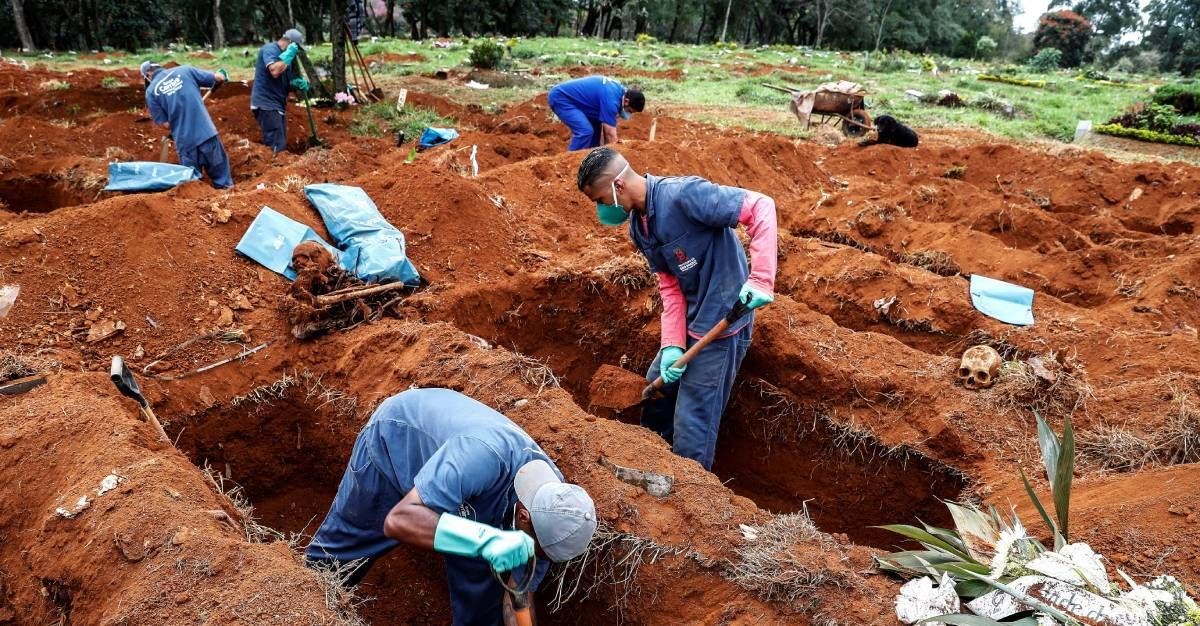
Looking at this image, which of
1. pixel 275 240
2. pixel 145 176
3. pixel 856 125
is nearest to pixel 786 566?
pixel 275 240

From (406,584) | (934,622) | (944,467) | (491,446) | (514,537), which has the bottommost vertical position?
(406,584)

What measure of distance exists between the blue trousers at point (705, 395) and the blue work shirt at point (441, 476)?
1.31 metres

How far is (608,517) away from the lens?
3.21 metres

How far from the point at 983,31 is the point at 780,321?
145ft

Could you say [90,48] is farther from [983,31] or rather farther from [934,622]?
[983,31]

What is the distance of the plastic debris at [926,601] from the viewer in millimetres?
2643

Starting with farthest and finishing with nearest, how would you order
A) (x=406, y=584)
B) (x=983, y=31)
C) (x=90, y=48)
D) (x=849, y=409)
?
(x=983, y=31), (x=90, y=48), (x=849, y=409), (x=406, y=584)

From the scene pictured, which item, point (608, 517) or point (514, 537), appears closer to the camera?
point (514, 537)

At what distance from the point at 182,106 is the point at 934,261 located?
23.9 feet

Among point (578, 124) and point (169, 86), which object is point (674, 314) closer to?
point (578, 124)

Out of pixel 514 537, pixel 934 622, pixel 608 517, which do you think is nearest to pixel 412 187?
pixel 608 517

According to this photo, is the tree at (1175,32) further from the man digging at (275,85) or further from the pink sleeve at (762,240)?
the pink sleeve at (762,240)

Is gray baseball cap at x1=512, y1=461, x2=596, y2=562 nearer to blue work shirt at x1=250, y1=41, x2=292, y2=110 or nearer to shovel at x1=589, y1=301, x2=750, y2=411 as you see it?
shovel at x1=589, y1=301, x2=750, y2=411

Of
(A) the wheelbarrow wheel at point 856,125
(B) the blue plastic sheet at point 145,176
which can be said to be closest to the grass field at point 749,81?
(A) the wheelbarrow wheel at point 856,125
